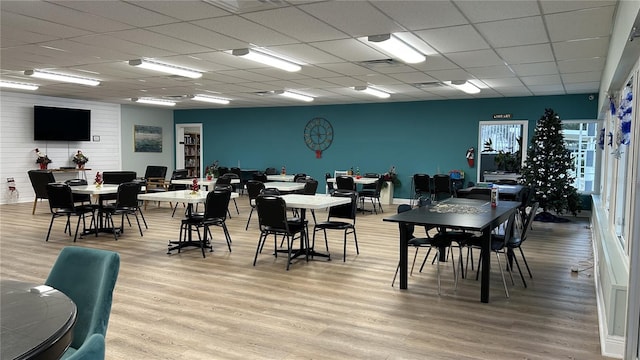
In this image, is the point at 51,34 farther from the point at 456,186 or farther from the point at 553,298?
the point at 456,186

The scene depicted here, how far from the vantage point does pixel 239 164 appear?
569 inches

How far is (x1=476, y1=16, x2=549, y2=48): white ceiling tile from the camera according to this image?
4.55m

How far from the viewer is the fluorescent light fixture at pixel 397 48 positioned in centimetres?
513

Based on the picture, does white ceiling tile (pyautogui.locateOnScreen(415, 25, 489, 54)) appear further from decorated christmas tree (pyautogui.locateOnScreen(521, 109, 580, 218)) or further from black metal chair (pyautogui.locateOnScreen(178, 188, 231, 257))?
decorated christmas tree (pyautogui.locateOnScreen(521, 109, 580, 218))

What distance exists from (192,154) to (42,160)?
16.3 feet

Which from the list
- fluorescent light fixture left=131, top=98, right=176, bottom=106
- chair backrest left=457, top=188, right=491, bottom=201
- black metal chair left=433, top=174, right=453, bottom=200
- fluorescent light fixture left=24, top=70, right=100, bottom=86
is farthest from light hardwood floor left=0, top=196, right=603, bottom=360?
fluorescent light fixture left=131, top=98, right=176, bottom=106

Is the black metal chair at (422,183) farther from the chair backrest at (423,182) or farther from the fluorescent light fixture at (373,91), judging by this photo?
the fluorescent light fixture at (373,91)

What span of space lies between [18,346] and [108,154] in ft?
42.3

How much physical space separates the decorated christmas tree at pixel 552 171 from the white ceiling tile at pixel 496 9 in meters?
5.25

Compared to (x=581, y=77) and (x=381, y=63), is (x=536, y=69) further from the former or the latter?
(x=381, y=63)

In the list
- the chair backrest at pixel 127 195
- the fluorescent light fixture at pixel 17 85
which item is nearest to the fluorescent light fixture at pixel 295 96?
the chair backrest at pixel 127 195

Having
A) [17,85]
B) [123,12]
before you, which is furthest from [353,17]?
[17,85]

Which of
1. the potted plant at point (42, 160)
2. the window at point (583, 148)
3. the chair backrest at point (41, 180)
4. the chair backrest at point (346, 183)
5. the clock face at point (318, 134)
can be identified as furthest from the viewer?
the clock face at point (318, 134)

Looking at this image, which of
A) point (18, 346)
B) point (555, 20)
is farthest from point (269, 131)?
point (18, 346)
